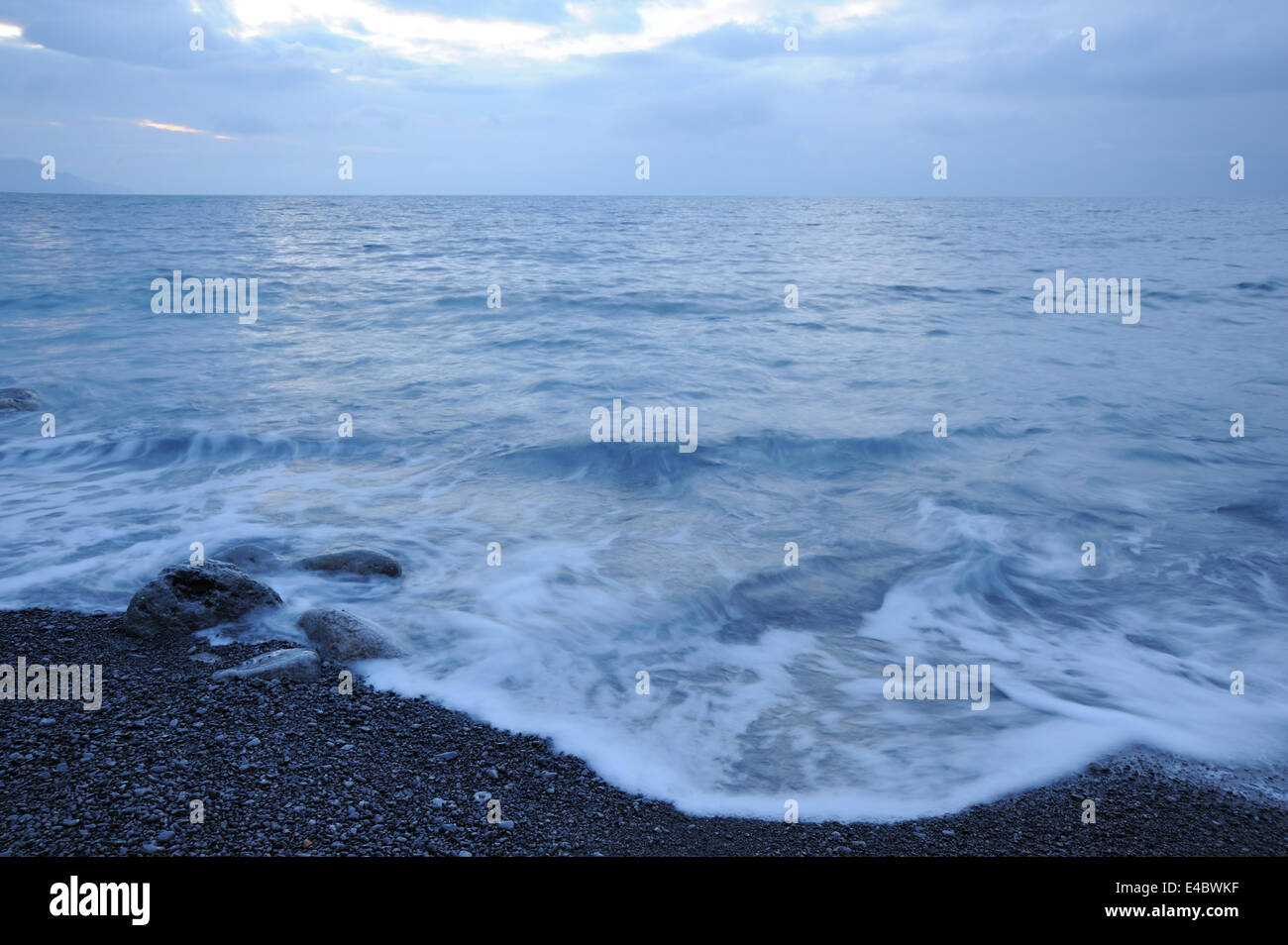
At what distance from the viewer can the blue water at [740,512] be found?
14.5 feet

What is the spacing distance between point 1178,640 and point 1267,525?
9.93 feet

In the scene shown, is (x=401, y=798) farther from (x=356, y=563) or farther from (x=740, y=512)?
(x=740, y=512)

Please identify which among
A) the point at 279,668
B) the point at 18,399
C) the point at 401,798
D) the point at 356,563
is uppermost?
the point at 18,399

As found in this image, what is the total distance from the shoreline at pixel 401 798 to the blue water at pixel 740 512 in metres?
0.23

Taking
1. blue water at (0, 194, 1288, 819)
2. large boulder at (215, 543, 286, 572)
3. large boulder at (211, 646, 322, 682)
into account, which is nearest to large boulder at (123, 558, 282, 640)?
blue water at (0, 194, 1288, 819)

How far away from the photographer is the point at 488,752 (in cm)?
392

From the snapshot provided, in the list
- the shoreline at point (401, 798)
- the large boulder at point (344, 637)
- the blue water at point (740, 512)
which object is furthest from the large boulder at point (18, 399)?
the shoreline at point (401, 798)

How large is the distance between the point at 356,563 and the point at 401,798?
297 cm

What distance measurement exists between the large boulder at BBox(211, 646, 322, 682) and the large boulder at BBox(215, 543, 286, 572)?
5.20ft

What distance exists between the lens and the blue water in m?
4.41

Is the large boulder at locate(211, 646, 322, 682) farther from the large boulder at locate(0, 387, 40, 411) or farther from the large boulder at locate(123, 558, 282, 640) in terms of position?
the large boulder at locate(0, 387, 40, 411)

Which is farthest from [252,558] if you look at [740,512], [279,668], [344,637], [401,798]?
[740,512]

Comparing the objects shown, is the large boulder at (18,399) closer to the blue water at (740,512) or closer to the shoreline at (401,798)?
the blue water at (740,512)

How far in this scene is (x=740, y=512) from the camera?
7.92 m
